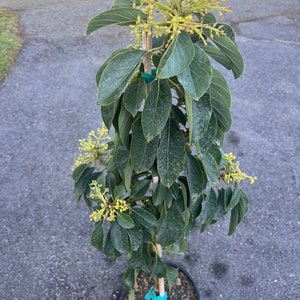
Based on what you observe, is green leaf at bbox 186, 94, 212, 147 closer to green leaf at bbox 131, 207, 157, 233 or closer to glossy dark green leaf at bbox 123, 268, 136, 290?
green leaf at bbox 131, 207, 157, 233

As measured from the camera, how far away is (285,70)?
12.1 feet

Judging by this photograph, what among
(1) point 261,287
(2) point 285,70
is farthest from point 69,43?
(1) point 261,287

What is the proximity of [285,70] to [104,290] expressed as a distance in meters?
2.62

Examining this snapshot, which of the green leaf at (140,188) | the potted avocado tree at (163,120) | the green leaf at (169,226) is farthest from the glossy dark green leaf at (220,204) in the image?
the green leaf at (140,188)

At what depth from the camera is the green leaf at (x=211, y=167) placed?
1183 millimetres

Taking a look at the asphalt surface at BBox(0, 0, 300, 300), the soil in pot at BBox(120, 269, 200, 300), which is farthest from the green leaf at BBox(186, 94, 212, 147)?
the asphalt surface at BBox(0, 0, 300, 300)

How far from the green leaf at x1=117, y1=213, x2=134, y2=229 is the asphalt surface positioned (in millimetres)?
879

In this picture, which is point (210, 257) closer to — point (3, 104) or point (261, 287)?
point (261, 287)

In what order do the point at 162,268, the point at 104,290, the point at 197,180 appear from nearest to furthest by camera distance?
1. the point at 197,180
2. the point at 162,268
3. the point at 104,290

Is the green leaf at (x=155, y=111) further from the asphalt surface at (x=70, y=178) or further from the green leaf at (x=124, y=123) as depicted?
the asphalt surface at (x=70, y=178)

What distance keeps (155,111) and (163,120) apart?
3cm

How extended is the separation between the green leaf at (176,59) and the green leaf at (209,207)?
0.62 meters

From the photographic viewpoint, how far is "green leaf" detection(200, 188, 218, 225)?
138 cm

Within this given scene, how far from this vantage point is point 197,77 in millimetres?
896
